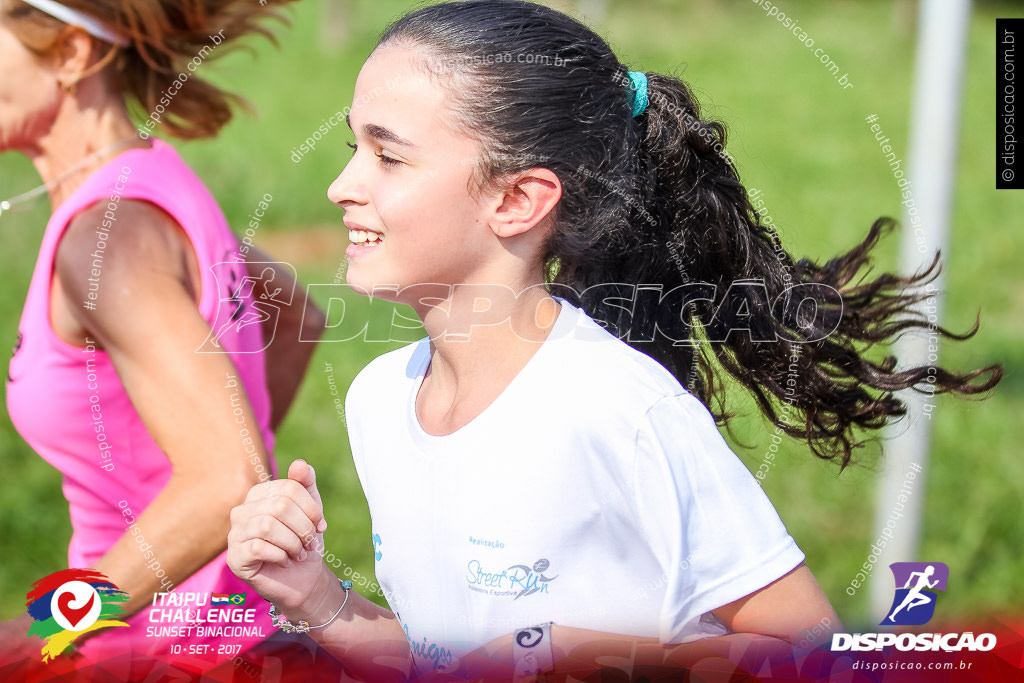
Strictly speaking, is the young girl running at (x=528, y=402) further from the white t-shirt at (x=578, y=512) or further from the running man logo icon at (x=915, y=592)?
the running man logo icon at (x=915, y=592)

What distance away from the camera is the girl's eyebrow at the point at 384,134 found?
111cm

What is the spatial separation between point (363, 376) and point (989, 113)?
5.61m

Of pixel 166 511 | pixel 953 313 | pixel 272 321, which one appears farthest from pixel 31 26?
pixel 953 313

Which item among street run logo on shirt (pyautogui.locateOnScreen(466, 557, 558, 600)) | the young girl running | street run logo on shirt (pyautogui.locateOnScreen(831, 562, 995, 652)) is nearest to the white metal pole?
street run logo on shirt (pyautogui.locateOnScreen(831, 562, 995, 652))

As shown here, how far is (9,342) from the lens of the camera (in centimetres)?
354

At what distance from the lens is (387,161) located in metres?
1.13

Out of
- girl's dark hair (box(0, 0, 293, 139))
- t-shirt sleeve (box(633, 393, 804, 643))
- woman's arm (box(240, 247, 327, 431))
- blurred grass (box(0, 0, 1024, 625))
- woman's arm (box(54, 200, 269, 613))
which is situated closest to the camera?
t-shirt sleeve (box(633, 393, 804, 643))

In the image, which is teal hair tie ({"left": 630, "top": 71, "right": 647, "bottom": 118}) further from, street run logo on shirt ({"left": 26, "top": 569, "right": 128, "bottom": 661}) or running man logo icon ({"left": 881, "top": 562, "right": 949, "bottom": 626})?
street run logo on shirt ({"left": 26, "top": 569, "right": 128, "bottom": 661})

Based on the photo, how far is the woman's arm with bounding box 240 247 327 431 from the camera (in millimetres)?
1720

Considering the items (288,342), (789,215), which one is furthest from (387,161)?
(789,215)

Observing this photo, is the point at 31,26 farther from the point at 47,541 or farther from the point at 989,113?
the point at 989,113

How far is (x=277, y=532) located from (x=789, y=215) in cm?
373

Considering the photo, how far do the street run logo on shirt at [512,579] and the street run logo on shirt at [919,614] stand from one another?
19.0 inches

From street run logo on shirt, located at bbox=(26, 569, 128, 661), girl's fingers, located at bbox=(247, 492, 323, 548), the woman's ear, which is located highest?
the woman's ear
